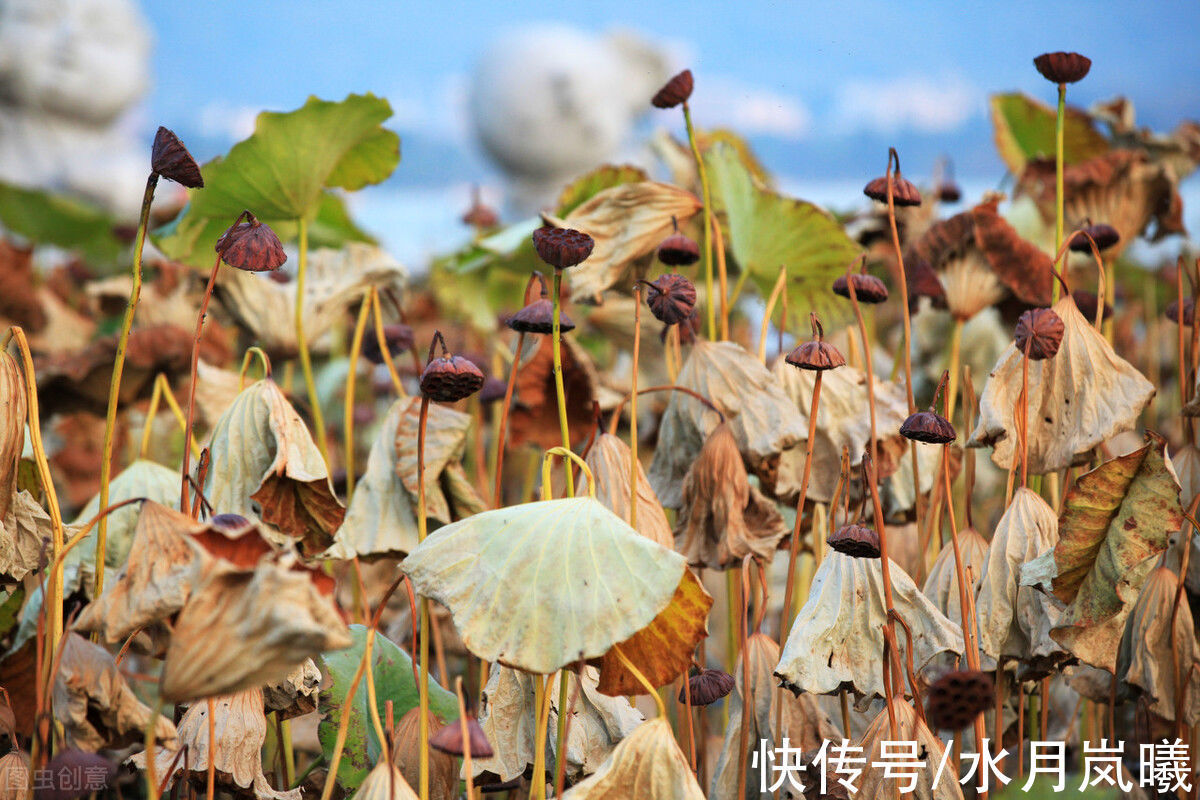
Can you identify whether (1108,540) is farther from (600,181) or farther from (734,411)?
(600,181)

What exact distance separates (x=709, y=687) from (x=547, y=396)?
1.31ft

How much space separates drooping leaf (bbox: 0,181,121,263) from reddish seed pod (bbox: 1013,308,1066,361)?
2023 mm

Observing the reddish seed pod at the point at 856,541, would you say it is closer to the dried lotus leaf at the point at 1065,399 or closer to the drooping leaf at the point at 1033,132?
the dried lotus leaf at the point at 1065,399

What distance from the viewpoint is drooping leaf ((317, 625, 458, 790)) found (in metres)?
0.88

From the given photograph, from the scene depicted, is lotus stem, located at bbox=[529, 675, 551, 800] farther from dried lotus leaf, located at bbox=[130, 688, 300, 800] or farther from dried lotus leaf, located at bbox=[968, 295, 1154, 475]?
dried lotus leaf, located at bbox=[968, 295, 1154, 475]

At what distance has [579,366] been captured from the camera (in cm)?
104

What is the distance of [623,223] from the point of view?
3.70 ft

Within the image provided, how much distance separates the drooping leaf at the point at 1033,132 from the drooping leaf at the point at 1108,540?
1008 mm

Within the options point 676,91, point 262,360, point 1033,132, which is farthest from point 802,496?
point 1033,132

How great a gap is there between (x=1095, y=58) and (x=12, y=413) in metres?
0.89

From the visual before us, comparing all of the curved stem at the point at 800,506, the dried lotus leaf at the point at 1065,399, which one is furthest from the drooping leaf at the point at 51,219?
the dried lotus leaf at the point at 1065,399

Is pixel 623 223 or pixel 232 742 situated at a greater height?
pixel 623 223

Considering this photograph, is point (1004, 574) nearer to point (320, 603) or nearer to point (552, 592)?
point (552, 592)

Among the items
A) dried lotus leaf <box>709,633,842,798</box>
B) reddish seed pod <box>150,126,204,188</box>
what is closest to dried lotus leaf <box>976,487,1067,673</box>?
dried lotus leaf <box>709,633,842,798</box>
